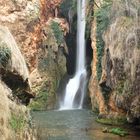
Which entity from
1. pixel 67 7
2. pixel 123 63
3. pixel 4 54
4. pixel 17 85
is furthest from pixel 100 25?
pixel 4 54

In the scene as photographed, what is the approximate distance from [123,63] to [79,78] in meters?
17.7

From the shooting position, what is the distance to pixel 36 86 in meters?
41.3

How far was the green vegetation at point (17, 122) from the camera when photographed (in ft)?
30.2

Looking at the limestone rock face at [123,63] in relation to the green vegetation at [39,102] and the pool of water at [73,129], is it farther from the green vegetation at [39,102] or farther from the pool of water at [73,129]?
the green vegetation at [39,102]

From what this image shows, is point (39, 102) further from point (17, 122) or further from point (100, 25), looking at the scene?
point (17, 122)

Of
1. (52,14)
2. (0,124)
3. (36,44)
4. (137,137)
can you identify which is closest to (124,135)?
(137,137)

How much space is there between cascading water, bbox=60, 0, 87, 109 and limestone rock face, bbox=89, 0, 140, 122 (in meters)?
9.90

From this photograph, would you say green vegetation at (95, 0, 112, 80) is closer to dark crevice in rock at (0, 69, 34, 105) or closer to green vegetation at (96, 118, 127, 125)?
green vegetation at (96, 118, 127, 125)

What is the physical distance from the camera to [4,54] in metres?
9.85

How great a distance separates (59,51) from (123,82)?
59.9ft

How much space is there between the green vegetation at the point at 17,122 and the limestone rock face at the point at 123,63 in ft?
44.0

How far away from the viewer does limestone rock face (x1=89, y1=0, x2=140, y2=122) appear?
23473 mm

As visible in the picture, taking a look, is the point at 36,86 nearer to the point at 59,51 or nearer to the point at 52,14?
the point at 59,51

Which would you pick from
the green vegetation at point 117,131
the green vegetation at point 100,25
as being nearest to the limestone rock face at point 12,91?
the green vegetation at point 117,131
